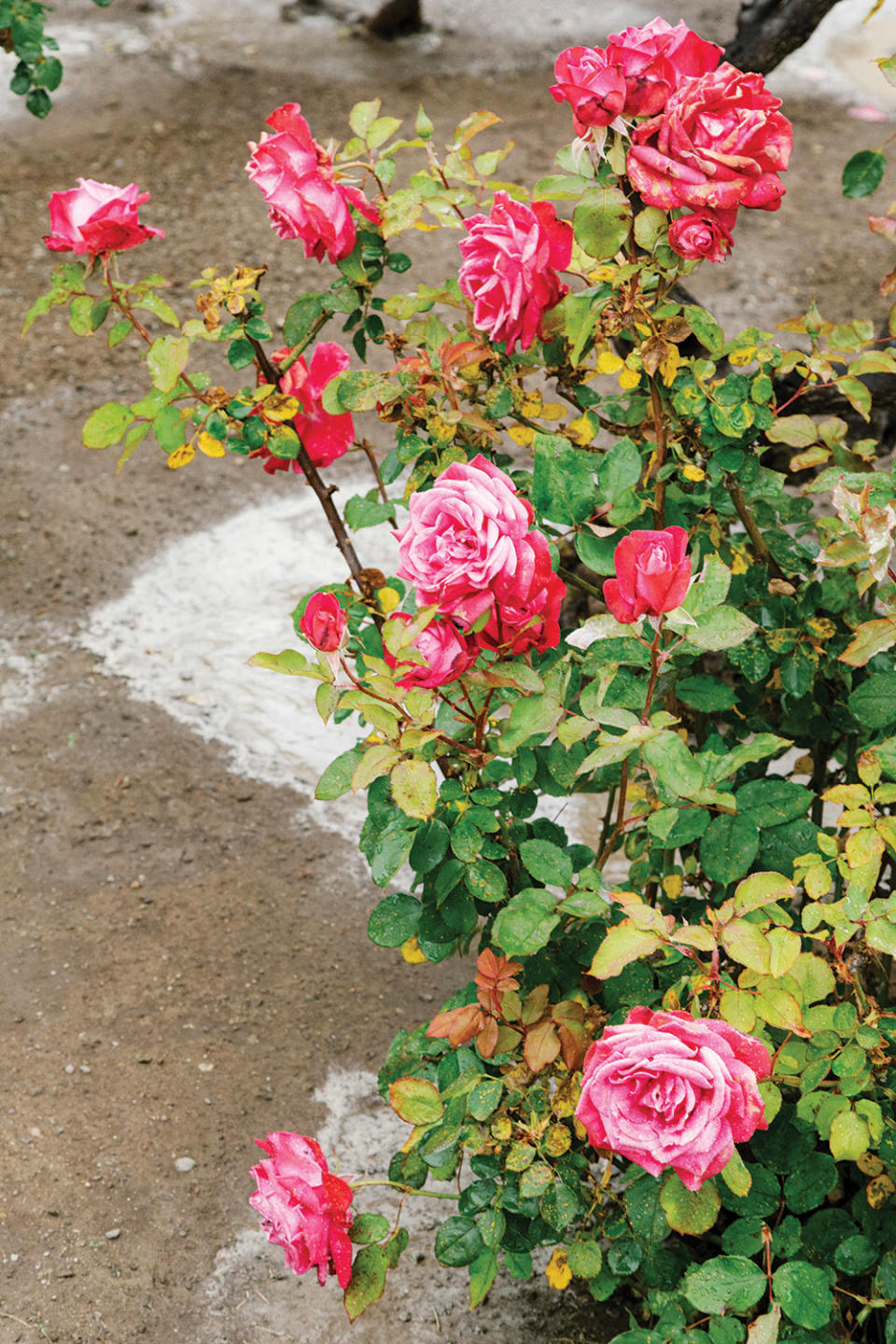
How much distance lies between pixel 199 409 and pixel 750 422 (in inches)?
26.3

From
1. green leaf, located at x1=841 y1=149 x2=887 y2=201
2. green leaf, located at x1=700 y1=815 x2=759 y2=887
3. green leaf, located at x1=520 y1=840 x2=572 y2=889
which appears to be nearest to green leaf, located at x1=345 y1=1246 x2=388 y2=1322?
green leaf, located at x1=520 y1=840 x2=572 y2=889

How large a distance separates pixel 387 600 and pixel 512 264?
422mm

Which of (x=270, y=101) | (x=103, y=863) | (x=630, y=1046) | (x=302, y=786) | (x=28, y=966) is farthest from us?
(x=270, y=101)

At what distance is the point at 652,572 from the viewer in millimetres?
1050

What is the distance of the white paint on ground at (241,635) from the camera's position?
2.74 meters

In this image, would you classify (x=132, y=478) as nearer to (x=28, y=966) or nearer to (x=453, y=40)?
(x=28, y=966)

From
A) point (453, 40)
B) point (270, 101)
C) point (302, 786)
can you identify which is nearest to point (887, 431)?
point (302, 786)

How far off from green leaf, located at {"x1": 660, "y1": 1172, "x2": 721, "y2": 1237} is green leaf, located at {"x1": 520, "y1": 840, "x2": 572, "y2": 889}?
1.01 ft

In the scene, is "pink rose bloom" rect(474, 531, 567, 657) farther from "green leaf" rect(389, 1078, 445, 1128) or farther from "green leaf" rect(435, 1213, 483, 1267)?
"green leaf" rect(435, 1213, 483, 1267)

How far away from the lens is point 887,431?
8.91 ft

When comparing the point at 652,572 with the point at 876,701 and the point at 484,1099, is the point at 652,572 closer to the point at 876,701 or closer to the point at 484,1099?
the point at 876,701

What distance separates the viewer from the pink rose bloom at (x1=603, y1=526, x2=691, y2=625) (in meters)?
1.05

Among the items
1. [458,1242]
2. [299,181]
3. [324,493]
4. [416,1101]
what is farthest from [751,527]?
[458,1242]

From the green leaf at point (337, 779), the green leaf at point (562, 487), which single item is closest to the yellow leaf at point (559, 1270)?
the green leaf at point (337, 779)
